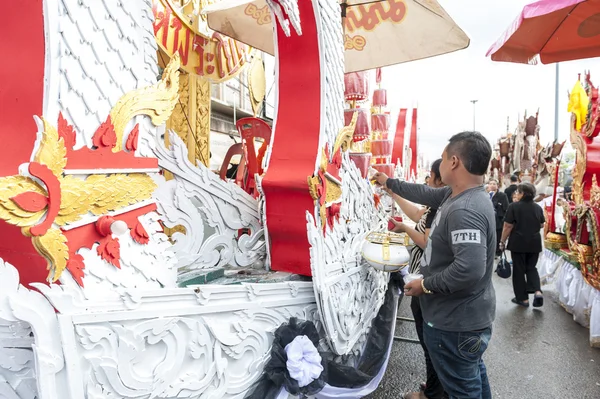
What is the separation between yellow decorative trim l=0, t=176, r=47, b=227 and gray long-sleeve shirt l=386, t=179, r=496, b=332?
1.57 meters

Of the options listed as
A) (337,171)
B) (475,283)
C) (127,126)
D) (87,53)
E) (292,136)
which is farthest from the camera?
(337,171)

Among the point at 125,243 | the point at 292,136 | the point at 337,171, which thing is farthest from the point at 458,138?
the point at 125,243

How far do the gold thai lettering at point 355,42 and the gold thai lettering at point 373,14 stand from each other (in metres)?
0.08

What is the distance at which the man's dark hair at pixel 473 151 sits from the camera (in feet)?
5.70

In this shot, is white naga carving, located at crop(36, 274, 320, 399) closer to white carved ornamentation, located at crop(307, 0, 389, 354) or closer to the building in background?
white carved ornamentation, located at crop(307, 0, 389, 354)

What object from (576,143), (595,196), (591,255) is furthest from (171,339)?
(576,143)

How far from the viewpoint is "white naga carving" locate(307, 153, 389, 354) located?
71.1 inches

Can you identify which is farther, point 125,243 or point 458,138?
point 458,138

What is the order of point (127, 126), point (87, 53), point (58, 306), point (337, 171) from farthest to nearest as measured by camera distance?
point (337, 171) < point (127, 126) < point (87, 53) < point (58, 306)

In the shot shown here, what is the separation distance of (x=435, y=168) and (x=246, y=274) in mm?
1593

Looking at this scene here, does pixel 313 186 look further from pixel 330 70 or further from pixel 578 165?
pixel 578 165

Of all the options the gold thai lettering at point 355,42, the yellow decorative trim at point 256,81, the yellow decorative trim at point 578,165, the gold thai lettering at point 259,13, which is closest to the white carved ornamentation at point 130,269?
the yellow decorative trim at point 256,81

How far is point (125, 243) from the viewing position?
1.35 m

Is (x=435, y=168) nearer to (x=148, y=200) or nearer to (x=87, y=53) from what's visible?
(x=148, y=200)
